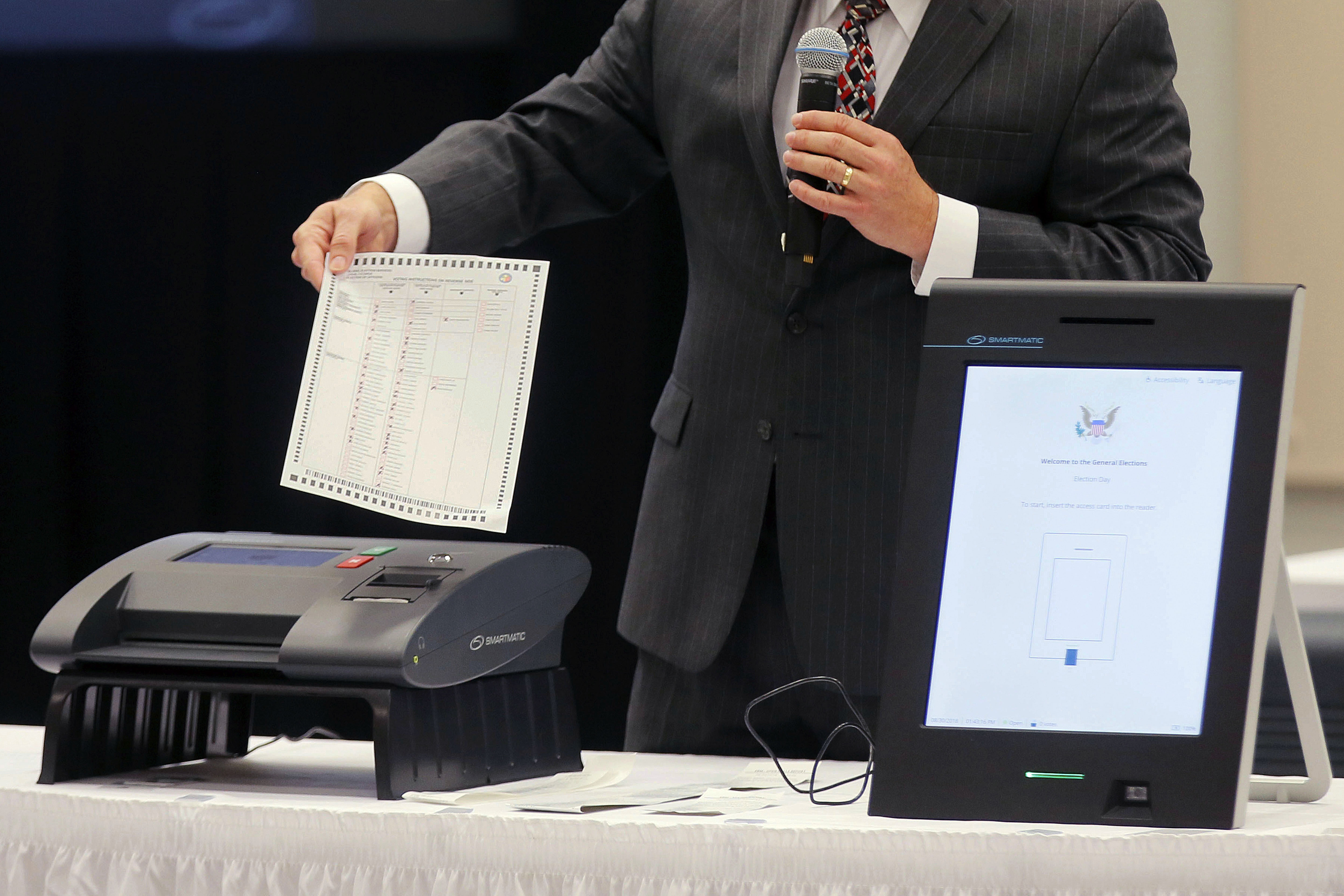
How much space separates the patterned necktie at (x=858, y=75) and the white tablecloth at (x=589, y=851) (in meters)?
0.69

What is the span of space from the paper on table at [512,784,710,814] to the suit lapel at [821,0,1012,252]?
0.56 metres

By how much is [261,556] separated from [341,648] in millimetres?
185

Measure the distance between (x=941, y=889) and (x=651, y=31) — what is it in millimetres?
1036

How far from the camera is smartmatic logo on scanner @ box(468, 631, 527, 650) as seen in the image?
1024mm

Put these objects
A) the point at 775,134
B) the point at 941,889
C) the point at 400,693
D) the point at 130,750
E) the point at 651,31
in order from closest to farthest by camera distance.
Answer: the point at 941,889 → the point at 400,693 → the point at 130,750 → the point at 775,134 → the point at 651,31

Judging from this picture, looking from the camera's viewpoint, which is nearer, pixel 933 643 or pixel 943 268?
pixel 933 643

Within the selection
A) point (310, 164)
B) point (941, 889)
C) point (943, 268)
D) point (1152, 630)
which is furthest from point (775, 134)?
point (310, 164)

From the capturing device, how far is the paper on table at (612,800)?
0.93 metres

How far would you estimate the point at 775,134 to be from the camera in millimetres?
1372

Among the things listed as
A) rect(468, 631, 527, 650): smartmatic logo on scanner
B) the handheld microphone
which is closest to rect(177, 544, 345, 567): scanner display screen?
rect(468, 631, 527, 650): smartmatic logo on scanner

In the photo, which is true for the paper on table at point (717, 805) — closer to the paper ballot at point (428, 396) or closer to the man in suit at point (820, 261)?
the paper ballot at point (428, 396)

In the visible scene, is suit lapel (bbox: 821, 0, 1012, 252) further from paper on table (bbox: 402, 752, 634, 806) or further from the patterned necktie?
paper on table (bbox: 402, 752, 634, 806)

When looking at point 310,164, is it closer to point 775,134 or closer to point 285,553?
point 775,134

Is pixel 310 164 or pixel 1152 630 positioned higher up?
pixel 310 164
